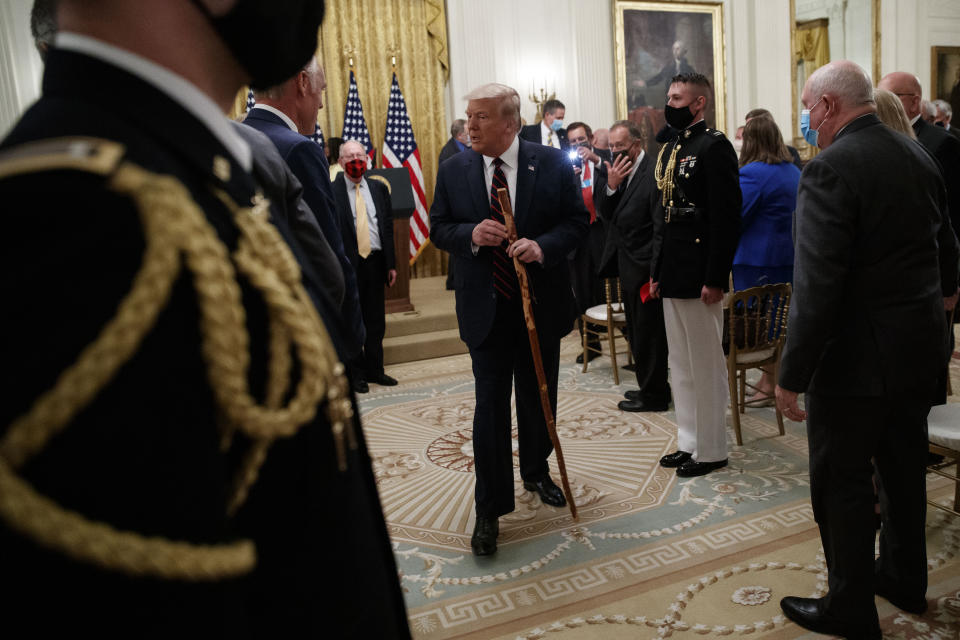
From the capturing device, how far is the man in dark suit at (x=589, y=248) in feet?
19.8

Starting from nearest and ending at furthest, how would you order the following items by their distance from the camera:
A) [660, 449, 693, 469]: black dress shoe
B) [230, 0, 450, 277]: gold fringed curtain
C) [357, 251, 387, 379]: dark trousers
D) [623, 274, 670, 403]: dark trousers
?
1. [660, 449, 693, 469]: black dress shoe
2. [623, 274, 670, 403]: dark trousers
3. [357, 251, 387, 379]: dark trousers
4. [230, 0, 450, 277]: gold fringed curtain

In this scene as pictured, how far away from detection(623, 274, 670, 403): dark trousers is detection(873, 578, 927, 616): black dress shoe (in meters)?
2.25

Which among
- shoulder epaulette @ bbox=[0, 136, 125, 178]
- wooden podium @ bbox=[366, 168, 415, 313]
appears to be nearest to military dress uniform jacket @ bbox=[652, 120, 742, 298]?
shoulder epaulette @ bbox=[0, 136, 125, 178]

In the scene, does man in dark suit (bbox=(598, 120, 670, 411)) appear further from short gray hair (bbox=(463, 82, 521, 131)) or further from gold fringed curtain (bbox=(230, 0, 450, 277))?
gold fringed curtain (bbox=(230, 0, 450, 277))

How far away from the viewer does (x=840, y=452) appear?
2.10 metres

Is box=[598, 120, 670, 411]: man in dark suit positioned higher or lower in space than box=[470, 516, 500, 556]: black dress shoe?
higher

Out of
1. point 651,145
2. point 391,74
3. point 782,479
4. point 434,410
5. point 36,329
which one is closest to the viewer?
point 36,329

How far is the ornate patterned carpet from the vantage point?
2.39m

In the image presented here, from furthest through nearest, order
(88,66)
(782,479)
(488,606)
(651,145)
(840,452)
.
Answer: (651,145)
(782,479)
(488,606)
(840,452)
(88,66)

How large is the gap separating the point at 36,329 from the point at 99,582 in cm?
18

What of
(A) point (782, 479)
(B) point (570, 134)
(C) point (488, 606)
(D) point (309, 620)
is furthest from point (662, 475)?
(B) point (570, 134)

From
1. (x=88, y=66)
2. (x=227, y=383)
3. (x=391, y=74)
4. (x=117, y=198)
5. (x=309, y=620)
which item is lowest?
(x=309, y=620)

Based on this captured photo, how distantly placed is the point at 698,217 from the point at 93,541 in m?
3.25

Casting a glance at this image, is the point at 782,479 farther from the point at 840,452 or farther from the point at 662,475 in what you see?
the point at 840,452
